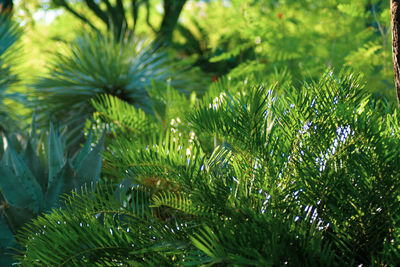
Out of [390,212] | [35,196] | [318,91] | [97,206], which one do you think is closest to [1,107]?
[35,196]

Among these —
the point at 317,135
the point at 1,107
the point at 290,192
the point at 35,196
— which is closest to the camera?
the point at 290,192

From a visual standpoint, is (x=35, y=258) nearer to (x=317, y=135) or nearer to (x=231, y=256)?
(x=231, y=256)

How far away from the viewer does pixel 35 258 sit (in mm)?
1583

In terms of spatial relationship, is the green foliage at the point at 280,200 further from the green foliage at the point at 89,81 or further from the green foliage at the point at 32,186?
the green foliage at the point at 89,81

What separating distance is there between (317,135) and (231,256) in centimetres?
73

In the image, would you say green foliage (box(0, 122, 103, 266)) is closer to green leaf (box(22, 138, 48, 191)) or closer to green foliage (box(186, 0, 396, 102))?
green leaf (box(22, 138, 48, 191))

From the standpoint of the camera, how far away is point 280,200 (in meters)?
1.61

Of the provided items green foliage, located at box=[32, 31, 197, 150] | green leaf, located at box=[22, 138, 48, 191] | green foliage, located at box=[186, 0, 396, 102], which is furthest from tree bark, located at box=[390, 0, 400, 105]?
green foliage, located at box=[32, 31, 197, 150]

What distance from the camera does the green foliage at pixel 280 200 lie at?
1.45m

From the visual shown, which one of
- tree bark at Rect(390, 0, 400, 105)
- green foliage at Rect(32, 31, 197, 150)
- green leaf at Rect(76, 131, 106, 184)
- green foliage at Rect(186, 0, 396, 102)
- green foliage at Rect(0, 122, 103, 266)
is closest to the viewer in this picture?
tree bark at Rect(390, 0, 400, 105)

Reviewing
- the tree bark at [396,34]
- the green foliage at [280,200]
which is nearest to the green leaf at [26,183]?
the green foliage at [280,200]

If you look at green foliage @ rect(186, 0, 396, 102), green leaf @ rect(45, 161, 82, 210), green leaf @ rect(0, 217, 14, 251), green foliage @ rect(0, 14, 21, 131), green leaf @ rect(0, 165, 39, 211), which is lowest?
green leaf @ rect(0, 217, 14, 251)

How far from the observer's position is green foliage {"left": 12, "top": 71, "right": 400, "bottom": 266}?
1451 mm

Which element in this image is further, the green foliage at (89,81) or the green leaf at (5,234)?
the green foliage at (89,81)
